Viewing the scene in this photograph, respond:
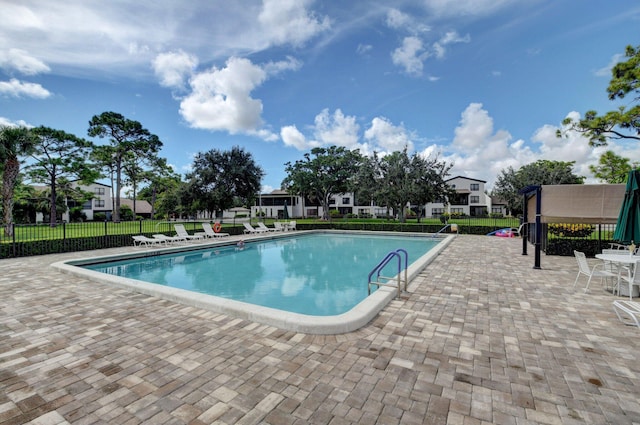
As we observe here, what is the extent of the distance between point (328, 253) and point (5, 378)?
1226 centimetres

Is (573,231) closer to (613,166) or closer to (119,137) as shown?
(613,166)

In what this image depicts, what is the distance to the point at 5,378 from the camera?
9.51 feet

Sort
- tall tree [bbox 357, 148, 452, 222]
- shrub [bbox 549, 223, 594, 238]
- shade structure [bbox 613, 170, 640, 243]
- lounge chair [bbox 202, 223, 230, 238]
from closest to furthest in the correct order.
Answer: shade structure [bbox 613, 170, 640, 243] < shrub [bbox 549, 223, 594, 238] < lounge chair [bbox 202, 223, 230, 238] < tall tree [bbox 357, 148, 452, 222]

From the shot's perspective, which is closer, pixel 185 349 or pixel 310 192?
pixel 185 349

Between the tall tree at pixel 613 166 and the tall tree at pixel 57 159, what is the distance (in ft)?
146

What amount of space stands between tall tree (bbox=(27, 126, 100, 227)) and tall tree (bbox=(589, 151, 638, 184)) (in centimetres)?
4459

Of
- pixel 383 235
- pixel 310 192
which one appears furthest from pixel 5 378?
pixel 310 192

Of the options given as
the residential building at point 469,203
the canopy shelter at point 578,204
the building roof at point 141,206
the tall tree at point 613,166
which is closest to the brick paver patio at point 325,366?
the canopy shelter at point 578,204

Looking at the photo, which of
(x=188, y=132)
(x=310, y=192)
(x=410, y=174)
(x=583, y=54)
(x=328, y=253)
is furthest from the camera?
(x=310, y=192)

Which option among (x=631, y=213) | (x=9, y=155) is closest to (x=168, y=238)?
(x=9, y=155)

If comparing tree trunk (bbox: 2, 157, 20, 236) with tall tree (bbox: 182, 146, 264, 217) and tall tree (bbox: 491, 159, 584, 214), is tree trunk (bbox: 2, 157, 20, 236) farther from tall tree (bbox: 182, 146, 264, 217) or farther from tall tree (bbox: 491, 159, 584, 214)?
tall tree (bbox: 491, 159, 584, 214)

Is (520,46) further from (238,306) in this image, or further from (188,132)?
(188,132)

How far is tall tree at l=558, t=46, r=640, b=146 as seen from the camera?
13.6 meters

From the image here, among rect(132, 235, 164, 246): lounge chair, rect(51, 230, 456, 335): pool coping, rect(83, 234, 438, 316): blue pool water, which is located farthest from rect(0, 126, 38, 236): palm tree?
rect(51, 230, 456, 335): pool coping
